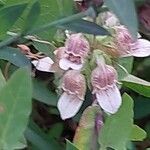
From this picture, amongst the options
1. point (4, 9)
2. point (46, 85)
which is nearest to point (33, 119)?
point (46, 85)

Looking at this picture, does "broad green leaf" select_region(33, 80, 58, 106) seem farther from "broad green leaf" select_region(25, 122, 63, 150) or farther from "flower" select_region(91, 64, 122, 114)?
"flower" select_region(91, 64, 122, 114)

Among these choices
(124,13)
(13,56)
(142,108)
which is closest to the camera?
(124,13)

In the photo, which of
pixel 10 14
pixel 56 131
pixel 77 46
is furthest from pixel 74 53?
pixel 56 131

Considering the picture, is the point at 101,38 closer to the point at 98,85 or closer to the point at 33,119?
the point at 98,85

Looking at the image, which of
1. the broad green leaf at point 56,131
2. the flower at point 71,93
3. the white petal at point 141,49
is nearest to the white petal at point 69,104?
the flower at point 71,93

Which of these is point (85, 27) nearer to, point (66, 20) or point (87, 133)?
point (66, 20)
